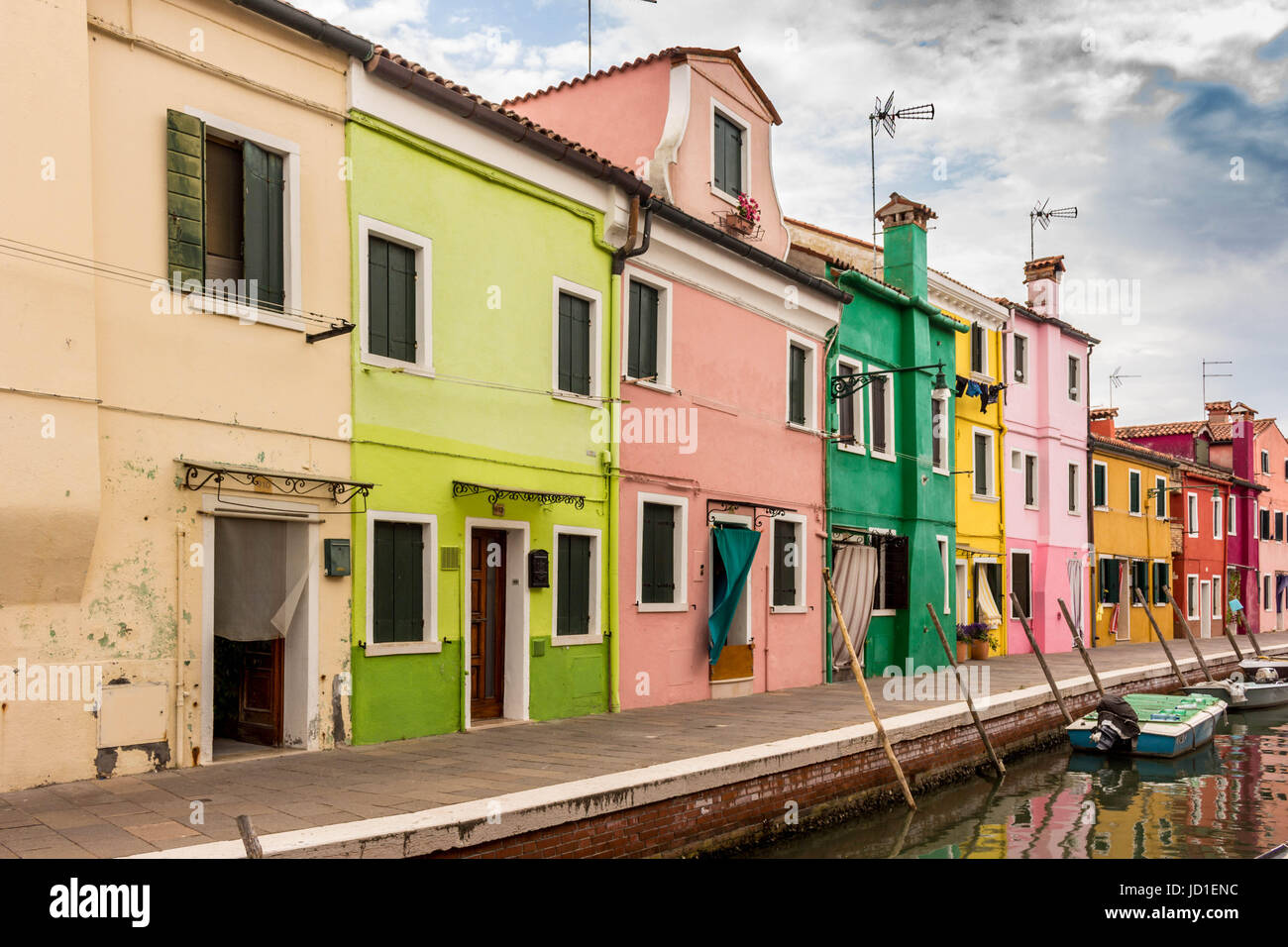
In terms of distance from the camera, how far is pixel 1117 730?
16.6 m

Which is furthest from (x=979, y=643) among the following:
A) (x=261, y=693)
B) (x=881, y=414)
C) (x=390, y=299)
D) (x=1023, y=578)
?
(x=261, y=693)

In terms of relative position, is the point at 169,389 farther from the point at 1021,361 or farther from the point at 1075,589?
the point at 1075,589

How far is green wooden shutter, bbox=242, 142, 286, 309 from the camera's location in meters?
9.59

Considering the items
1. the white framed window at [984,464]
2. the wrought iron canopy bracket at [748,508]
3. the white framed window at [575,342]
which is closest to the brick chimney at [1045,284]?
the white framed window at [984,464]

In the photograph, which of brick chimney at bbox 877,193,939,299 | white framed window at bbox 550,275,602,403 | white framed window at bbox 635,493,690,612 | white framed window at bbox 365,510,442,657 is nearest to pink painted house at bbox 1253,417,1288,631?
brick chimney at bbox 877,193,939,299

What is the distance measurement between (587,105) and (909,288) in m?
7.99

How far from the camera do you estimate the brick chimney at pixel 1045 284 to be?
29.4 meters

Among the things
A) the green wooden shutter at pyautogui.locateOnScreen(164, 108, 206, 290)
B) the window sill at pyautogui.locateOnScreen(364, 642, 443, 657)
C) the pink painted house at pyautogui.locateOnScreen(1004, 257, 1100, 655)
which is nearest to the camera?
the green wooden shutter at pyautogui.locateOnScreen(164, 108, 206, 290)

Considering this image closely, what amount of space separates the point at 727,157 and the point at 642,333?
3827 mm

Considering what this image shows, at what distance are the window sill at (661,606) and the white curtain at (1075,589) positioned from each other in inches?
714

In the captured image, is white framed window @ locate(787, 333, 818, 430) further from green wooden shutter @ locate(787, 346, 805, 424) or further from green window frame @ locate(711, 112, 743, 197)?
green window frame @ locate(711, 112, 743, 197)

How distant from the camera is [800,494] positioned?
1797 cm

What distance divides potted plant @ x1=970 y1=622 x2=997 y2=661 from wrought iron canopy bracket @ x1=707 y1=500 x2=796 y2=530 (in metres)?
8.75

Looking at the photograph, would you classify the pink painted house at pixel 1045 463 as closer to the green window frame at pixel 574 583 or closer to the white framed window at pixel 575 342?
the green window frame at pixel 574 583
